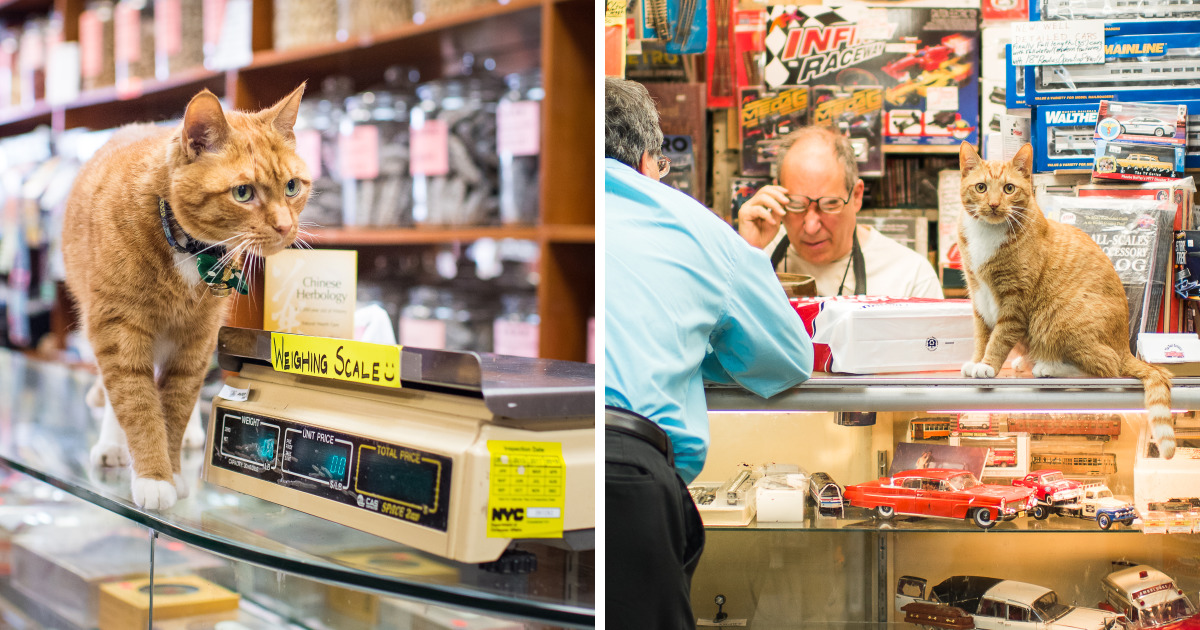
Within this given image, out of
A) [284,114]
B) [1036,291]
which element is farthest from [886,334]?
[284,114]

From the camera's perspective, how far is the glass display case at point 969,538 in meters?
1.32

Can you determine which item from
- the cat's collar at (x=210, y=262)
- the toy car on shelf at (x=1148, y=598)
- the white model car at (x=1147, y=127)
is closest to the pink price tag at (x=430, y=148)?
the cat's collar at (x=210, y=262)

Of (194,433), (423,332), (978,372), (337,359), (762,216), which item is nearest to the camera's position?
(337,359)

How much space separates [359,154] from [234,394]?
360 mm

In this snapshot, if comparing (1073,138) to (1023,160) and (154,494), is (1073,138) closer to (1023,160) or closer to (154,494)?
(1023,160)

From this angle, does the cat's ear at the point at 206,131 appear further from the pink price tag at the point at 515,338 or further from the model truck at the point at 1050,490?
the model truck at the point at 1050,490

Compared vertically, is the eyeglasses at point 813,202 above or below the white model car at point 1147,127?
below

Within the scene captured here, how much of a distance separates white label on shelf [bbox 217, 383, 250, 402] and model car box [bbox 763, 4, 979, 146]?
4.01 ft

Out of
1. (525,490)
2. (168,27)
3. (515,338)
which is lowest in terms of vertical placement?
(525,490)

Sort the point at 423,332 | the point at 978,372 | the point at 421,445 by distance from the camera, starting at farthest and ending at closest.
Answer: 1. the point at 978,372
2. the point at 423,332
3. the point at 421,445

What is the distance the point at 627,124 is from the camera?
1.10 metres

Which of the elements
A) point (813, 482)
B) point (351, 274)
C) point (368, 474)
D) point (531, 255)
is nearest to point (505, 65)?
point (531, 255)

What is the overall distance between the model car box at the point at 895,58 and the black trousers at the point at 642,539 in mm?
1013

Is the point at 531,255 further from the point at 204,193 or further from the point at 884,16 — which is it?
the point at 884,16
